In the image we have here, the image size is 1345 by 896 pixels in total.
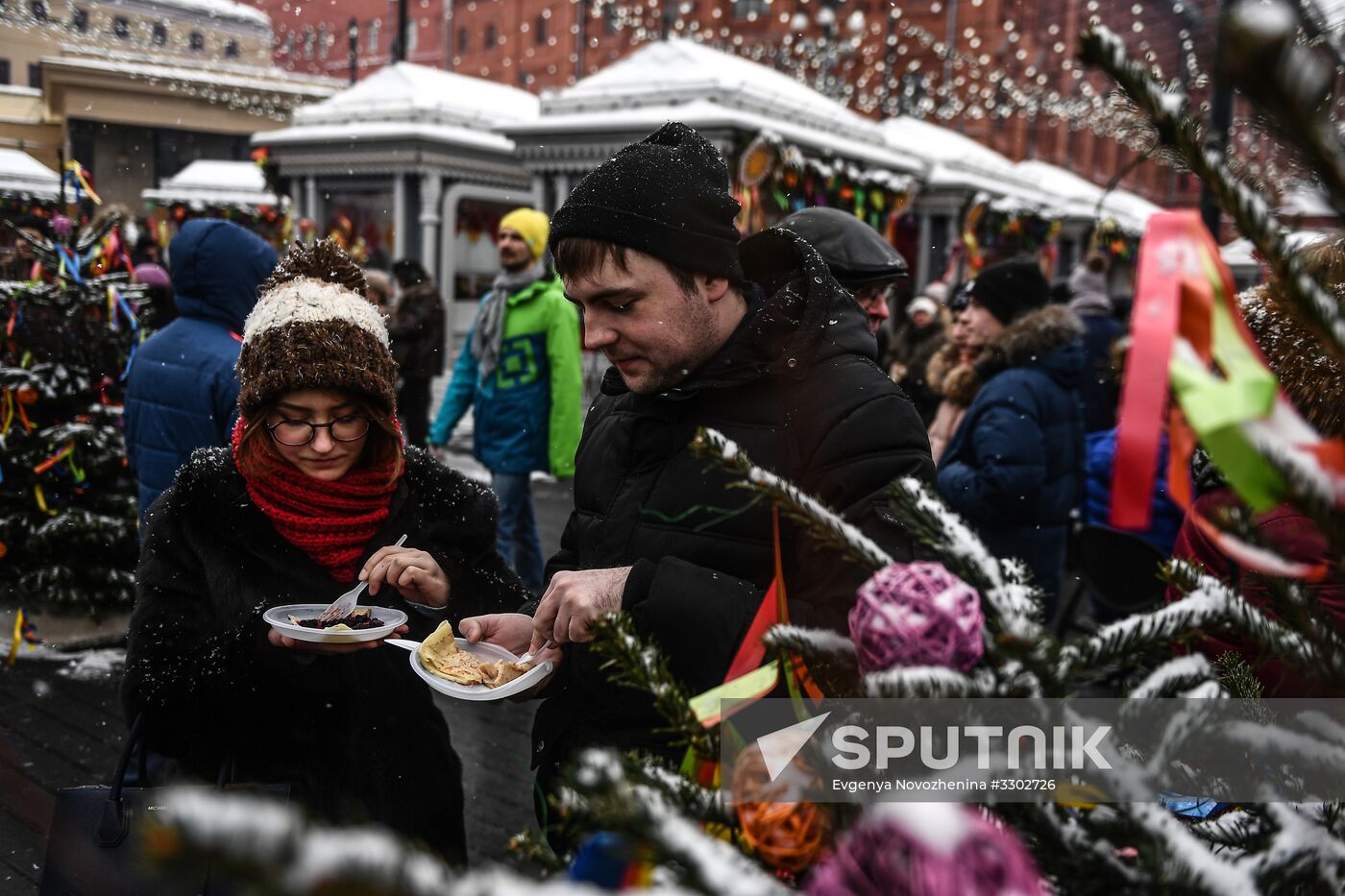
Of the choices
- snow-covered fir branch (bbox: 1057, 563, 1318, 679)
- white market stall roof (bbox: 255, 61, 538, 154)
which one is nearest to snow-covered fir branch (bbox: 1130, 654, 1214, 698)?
snow-covered fir branch (bbox: 1057, 563, 1318, 679)

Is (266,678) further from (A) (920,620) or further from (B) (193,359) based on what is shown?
(B) (193,359)

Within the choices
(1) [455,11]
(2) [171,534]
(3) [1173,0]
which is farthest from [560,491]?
(1) [455,11]

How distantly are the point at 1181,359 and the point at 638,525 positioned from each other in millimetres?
1222

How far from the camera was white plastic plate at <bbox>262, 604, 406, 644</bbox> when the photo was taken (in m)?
1.80

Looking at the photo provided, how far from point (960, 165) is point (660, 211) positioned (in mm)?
16914

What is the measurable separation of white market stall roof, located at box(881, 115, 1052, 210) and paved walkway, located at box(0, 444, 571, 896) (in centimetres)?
1294

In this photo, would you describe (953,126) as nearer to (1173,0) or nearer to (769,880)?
(1173,0)

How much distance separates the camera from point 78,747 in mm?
4121

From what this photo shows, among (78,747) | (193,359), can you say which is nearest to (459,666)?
(193,359)

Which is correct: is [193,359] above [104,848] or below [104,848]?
above

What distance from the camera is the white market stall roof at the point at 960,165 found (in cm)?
1570

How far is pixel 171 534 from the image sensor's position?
83.9 inches

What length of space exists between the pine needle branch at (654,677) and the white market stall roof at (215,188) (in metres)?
19.6

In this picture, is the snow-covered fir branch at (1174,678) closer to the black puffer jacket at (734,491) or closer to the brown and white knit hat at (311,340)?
the black puffer jacket at (734,491)
